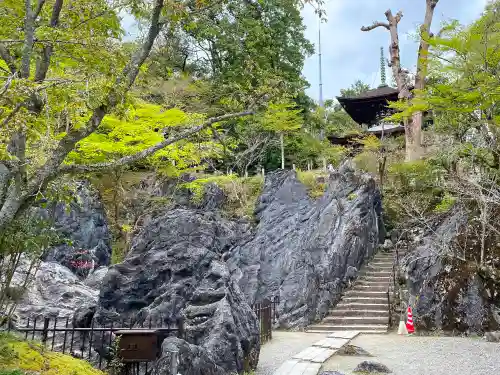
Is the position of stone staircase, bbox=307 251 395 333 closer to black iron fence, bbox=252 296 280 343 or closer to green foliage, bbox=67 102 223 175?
black iron fence, bbox=252 296 280 343

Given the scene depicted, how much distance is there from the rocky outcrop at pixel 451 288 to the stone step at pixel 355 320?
99 cm

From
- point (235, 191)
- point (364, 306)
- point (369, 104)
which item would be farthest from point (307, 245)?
point (369, 104)

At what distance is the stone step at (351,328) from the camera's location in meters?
12.6

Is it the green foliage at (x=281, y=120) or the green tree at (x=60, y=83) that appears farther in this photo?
the green foliage at (x=281, y=120)

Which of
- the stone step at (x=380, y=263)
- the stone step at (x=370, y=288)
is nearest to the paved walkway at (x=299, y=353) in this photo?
the stone step at (x=370, y=288)

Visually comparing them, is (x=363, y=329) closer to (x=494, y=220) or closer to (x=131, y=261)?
(x=494, y=220)

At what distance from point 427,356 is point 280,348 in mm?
3226

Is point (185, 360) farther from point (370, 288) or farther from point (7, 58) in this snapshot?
point (370, 288)

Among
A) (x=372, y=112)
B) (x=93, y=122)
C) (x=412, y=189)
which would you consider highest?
(x=372, y=112)

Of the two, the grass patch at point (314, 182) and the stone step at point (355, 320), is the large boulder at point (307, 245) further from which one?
the grass patch at point (314, 182)

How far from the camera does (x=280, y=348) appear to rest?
1021 cm

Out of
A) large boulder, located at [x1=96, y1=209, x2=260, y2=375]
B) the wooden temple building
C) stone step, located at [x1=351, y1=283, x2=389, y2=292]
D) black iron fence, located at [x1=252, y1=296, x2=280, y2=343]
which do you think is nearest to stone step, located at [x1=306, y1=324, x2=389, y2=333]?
stone step, located at [x1=351, y1=283, x2=389, y2=292]

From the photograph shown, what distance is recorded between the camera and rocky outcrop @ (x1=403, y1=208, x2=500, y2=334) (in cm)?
1177

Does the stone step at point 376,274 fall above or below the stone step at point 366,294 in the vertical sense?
above
